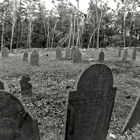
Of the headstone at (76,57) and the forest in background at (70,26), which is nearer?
the headstone at (76,57)

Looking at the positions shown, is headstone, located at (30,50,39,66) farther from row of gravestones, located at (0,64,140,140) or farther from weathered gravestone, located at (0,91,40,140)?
weathered gravestone, located at (0,91,40,140)

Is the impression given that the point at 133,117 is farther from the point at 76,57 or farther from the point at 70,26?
the point at 70,26

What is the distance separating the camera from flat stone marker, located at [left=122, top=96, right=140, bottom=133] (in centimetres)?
330

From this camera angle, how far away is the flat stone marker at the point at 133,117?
3.30 m

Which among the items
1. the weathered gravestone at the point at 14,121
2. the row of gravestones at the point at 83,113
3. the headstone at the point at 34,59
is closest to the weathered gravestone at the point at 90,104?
the row of gravestones at the point at 83,113

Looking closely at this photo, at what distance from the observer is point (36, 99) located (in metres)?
4.52

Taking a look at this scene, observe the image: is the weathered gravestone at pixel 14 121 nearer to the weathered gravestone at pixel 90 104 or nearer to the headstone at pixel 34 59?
the weathered gravestone at pixel 90 104

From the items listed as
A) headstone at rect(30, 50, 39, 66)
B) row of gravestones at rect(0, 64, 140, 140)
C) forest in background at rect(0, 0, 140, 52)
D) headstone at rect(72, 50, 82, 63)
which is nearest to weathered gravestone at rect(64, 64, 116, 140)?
row of gravestones at rect(0, 64, 140, 140)

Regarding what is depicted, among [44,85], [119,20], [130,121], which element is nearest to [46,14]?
[119,20]

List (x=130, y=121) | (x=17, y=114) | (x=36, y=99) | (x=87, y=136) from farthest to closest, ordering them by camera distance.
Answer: (x=36, y=99), (x=130, y=121), (x=87, y=136), (x=17, y=114)

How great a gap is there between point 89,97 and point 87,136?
0.75m

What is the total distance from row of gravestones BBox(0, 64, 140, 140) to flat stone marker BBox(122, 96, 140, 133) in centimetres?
70

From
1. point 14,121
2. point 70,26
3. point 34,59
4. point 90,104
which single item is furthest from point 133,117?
point 70,26

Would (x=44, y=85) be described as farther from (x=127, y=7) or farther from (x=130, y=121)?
(x=127, y=7)
